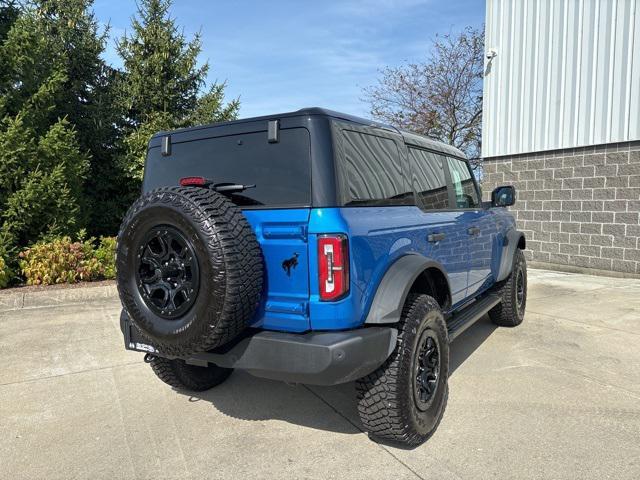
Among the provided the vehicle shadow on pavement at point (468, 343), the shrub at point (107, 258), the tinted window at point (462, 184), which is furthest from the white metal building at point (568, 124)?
the shrub at point (107, 258)

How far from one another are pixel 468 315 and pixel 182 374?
2.31 meters

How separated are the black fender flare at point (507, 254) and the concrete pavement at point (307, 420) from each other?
2.22 ft

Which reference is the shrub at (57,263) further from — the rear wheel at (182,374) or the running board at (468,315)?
the running board at (468,315)

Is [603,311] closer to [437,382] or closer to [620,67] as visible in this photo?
[437,382]

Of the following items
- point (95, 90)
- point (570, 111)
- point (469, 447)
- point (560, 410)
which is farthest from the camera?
point (95, 90)

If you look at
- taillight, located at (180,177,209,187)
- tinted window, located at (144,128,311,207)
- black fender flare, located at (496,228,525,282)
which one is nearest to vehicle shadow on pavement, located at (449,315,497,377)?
black fender flare, located at (496,228,525,282)

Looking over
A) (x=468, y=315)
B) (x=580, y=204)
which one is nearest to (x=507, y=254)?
(x=468, y=315)

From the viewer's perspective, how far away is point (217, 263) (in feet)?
7.76

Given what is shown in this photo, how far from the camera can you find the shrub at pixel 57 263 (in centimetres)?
732

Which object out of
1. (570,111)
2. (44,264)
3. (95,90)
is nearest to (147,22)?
(95,90)

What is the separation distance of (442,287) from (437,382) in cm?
69

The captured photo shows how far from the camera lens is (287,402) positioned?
3.48m

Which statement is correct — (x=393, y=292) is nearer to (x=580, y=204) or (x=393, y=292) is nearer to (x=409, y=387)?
(x=409, y=387)

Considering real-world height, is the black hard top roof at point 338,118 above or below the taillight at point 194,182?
above
